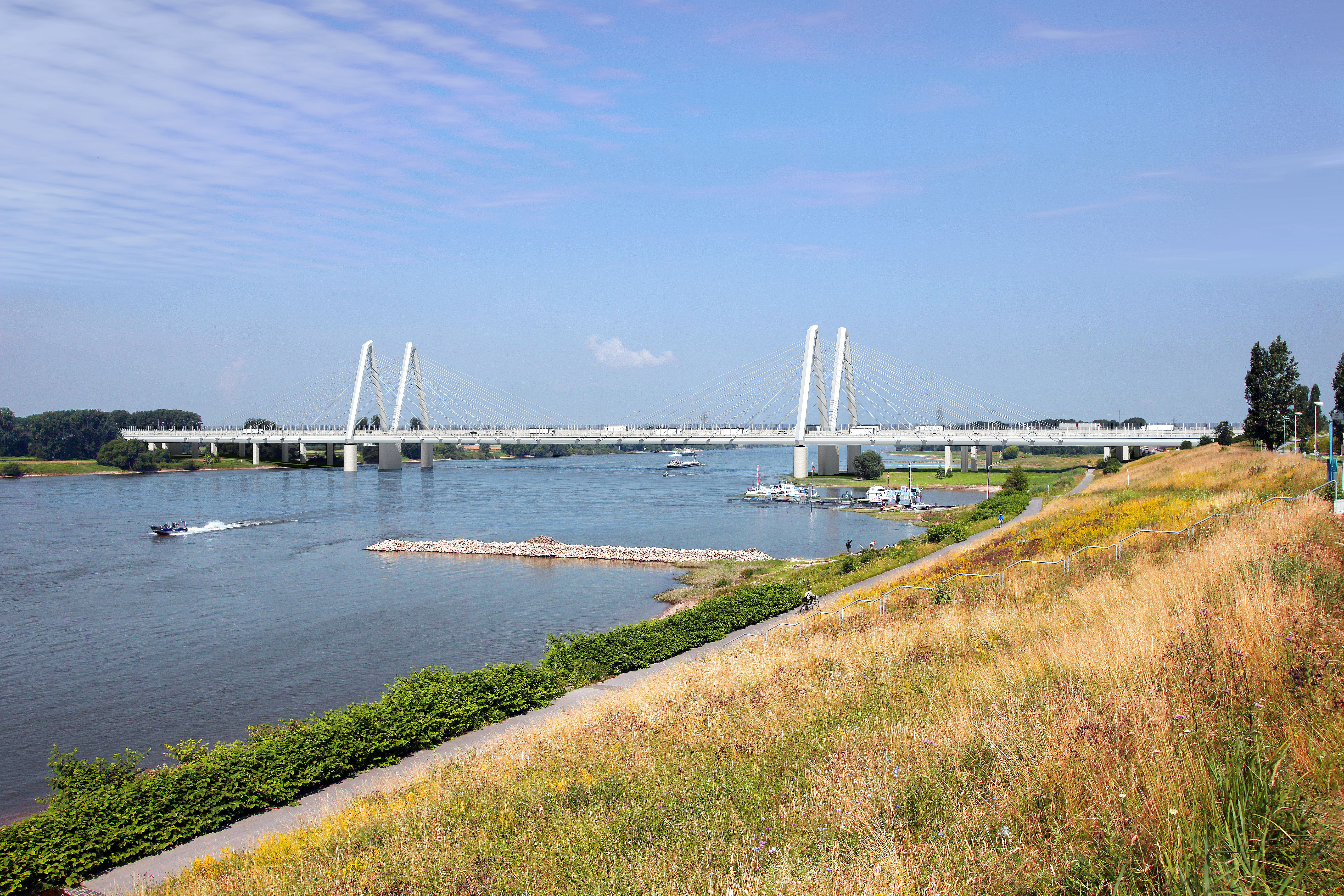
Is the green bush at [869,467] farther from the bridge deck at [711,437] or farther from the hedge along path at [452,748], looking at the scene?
the hedge along path at [452,748]

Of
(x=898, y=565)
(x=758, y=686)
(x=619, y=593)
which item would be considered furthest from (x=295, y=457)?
(x=758, y=686)

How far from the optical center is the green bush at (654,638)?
59.0 feet

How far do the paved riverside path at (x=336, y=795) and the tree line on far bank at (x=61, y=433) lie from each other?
145m

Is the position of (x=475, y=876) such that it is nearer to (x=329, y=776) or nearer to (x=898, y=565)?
(x=329, y=776)

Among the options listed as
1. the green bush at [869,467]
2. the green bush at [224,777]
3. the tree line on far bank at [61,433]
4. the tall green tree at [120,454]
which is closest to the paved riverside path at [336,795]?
the green bush at [224,777]

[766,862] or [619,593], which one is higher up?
[766,862]

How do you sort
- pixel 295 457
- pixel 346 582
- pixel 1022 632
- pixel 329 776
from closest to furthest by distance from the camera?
pixel 1022 632
pixel 329 776
pixel 346 582
pixel 295 457

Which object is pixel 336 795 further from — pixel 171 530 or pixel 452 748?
pixel 171 530

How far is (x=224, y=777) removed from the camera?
11.1 metres

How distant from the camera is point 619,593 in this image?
114ft

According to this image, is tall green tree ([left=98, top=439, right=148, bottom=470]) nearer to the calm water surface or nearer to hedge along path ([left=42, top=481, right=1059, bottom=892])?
the calm water surface

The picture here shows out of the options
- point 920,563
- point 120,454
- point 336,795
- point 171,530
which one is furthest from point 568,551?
point 120,454

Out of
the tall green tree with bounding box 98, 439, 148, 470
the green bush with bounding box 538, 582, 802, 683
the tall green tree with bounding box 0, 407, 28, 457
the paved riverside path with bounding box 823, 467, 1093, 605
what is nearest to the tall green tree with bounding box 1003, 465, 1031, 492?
the paved riverside path with bounding box 823, 467, 1093, 605

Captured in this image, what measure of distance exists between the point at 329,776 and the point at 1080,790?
1129 centimetres
